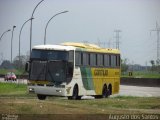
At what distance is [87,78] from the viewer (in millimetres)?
38906

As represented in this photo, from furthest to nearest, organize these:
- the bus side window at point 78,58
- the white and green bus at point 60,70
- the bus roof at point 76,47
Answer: the bus side window at point 78,58 < the bus roof at point 76,47 < the white and green bus at point 60,70

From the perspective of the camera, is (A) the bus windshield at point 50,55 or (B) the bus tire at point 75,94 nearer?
(A) the bus windshield at point 50,55

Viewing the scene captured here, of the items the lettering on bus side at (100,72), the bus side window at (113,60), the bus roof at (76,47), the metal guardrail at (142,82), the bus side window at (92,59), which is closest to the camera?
the bus roof at (76,47)

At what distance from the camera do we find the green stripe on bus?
38.3 meters

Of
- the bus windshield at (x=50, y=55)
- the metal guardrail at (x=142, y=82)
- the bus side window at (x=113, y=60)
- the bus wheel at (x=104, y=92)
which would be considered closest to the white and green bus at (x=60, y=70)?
the bus windshield at (x=50, y=55)

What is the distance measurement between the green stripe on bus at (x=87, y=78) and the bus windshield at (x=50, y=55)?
2.32m

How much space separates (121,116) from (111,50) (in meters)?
22.4

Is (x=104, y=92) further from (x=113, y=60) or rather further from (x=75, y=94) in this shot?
(x=75, y=94)

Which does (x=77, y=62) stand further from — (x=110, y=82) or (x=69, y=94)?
(x=110, y=82)

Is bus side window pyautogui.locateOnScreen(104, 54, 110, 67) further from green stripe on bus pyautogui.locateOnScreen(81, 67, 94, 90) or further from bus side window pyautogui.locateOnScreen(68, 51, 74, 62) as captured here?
bus side window pyautogui.locateOnScreen(68, 51, 74, 62)

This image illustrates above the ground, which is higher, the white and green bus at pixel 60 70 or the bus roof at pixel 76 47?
the bus roof at pixel 76 47

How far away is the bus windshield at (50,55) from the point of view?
36.0 meters

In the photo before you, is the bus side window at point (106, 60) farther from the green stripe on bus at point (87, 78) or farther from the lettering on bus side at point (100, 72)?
the green stripe on bus at point (87, 78)

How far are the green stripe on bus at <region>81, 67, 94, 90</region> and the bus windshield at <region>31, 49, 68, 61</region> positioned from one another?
2.32 metres
